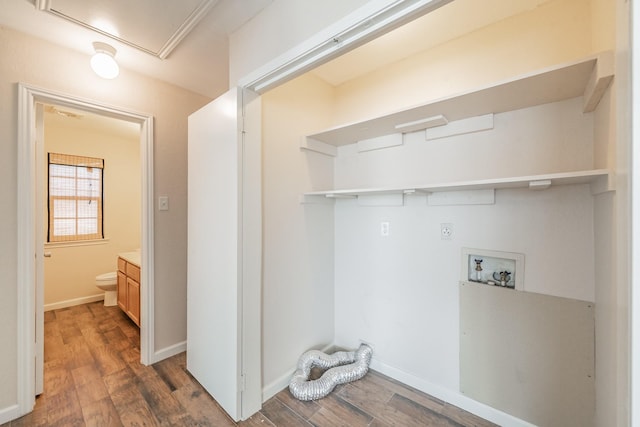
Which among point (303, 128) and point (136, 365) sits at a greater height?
point (303, 128)

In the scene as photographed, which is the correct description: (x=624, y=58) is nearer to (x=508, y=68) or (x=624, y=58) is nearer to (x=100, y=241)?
(x=508, y=68)

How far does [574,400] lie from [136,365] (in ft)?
9.79

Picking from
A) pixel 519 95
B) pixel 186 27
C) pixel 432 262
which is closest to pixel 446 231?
pixel 432 262

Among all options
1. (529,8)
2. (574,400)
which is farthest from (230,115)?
(574,400)

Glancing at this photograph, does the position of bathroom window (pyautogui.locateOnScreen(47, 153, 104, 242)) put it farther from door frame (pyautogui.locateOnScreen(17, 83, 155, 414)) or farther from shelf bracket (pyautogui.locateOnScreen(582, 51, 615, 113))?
shelf bracket (pyautogui.locateOnScreen(582, 51, 615, 113))

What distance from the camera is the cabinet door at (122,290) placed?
2.98 meters

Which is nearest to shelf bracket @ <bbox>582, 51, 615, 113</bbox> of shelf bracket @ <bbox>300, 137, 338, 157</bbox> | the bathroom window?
shelf bracket @ <bbox>300, 137, 338, 157</bbox>

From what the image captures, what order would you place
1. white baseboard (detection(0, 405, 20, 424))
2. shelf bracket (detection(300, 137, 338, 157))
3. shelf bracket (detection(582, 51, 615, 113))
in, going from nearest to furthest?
shelf bracket (detection(582, 51, 615, 113)) < white baseboard (detection(0, 405, 20, 424)) < shelf bracket (detection(300, 137, 338, 157))

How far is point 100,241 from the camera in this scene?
12.5 feet

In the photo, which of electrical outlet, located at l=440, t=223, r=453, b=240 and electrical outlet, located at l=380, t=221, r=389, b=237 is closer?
electrical outlet, located at l=440, t=223, r=453, b=240

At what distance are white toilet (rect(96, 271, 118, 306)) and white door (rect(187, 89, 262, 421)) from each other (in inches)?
97.3

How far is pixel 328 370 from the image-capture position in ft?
6.27

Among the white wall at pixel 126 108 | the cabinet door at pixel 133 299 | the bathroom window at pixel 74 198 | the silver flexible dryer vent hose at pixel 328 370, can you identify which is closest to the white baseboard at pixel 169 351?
the white wall at pixel 126 108

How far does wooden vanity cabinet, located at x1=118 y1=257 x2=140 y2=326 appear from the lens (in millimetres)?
2641
